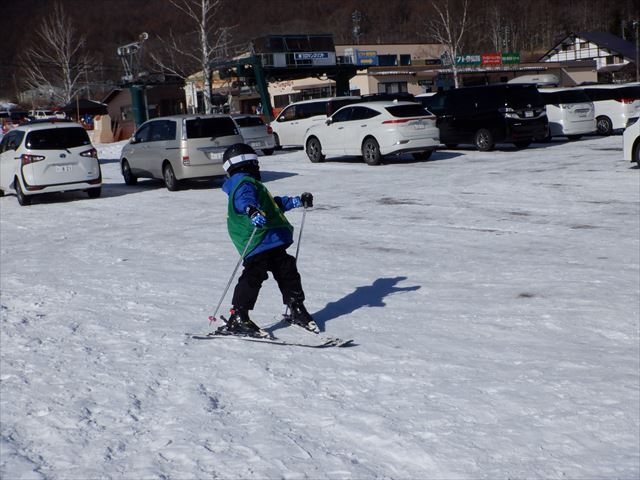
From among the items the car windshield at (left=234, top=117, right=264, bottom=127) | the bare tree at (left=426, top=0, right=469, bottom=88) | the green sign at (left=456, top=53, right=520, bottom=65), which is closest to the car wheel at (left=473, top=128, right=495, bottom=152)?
the car windshield at (left=234, top=117, right=264, bottom=127)

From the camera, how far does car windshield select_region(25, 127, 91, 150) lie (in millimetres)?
16641

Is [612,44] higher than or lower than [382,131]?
higher

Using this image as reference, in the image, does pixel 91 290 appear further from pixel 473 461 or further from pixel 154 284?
pixel 473 461

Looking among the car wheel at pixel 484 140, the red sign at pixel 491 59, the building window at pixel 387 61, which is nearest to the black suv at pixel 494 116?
the car wheel at pixel 484 140

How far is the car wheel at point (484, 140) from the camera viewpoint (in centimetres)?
2247

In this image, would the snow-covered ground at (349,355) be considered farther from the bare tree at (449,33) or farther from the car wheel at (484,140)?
the bare tree at (449,33)

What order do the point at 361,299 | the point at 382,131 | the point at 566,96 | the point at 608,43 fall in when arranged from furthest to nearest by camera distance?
the point at 608,43 → the point at 566,96 → the point at 382,131 → the point at 361,299

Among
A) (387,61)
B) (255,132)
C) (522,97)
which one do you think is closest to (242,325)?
(522,97)

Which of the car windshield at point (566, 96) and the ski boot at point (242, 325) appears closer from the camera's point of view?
the ski boot at point (242, 325)

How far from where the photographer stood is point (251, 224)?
20.7 ft

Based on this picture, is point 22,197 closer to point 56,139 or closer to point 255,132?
point 56,139

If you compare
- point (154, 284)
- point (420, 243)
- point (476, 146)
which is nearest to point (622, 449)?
point (154, 284)

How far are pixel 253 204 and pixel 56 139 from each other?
11.9 m

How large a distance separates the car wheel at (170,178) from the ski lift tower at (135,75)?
1000 inches
